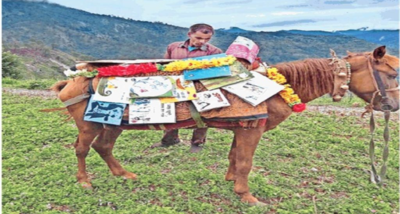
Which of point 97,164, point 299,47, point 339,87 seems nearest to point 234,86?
point 339,87

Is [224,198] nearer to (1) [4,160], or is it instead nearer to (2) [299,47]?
(1) [4,160]

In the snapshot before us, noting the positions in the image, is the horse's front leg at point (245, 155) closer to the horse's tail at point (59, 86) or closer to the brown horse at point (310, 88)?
the brown horse at point (310, 88)

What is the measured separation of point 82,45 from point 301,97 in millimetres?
12317

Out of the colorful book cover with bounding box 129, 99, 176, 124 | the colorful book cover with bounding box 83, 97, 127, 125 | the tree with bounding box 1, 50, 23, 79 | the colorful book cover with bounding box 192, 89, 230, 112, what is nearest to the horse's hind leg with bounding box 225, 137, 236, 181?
the colorful book cover with bounding box 192, 89, 230, 112

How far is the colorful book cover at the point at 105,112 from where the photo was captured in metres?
3.75

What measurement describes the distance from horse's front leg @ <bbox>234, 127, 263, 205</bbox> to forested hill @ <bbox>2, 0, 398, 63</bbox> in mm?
993

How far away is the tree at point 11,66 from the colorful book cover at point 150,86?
1041 cm

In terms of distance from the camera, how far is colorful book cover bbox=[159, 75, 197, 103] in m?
3.71

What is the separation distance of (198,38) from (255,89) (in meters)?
1.05

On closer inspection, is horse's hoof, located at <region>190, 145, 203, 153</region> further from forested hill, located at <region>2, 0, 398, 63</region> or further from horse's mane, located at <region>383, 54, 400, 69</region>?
horse's mane, located at <region>383, 54, 400, 69</region>

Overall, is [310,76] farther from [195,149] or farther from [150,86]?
[195,149]

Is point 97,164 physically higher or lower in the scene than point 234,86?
lower

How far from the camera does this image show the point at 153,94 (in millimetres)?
3711

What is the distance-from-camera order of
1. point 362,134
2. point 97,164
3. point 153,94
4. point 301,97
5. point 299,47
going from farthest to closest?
1. point 299,47
2. point 362,134
3. point 97,164
4. point 301,97
5. point 153,94
